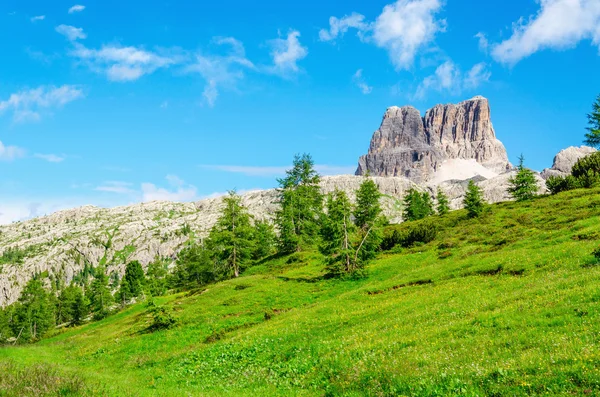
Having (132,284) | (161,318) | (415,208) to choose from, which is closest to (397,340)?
(161,318)

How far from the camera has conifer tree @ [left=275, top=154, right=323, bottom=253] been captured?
80.4 m

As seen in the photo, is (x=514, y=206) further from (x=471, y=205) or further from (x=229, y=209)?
(x=229, y=209)

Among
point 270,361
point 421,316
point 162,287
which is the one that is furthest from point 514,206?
point 162,287

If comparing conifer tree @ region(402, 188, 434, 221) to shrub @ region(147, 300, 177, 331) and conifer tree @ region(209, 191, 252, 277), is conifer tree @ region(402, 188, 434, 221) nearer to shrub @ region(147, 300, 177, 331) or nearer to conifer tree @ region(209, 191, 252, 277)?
conifer tree @ region(209, 191, 252, 277)

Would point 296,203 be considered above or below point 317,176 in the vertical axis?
below

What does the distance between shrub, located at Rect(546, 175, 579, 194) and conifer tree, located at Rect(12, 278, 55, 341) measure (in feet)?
434

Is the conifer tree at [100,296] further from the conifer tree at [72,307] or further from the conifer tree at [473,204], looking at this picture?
the conifer tree at [473,204]

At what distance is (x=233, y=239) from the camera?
69.8 m

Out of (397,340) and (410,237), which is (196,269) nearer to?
(410,237)

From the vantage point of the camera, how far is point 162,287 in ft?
367

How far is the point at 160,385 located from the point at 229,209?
57.1 metres

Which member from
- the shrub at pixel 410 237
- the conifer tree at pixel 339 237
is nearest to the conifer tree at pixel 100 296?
the shrub at pixel 410 237

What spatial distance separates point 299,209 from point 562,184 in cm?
5714

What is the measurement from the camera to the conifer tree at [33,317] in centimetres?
10447
